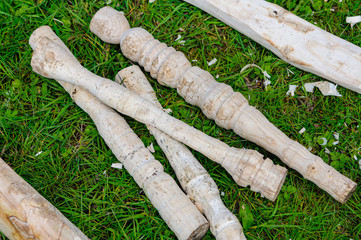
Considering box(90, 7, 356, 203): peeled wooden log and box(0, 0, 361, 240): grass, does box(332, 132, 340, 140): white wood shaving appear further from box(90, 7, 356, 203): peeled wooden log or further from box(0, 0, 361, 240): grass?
box(90, 7, 356, 203): peeled wooden log

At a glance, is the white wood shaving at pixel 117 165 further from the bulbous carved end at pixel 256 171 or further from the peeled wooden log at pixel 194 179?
the bulbous carved end at pixel 256 171

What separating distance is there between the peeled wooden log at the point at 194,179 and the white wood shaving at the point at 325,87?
1.17 meters

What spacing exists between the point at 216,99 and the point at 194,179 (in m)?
0.58

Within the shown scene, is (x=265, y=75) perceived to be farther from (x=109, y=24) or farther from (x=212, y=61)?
(x=109, y=24)

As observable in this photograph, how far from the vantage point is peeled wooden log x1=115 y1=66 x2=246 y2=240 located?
7.93ft

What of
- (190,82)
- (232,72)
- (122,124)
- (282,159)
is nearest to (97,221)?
(122,124)

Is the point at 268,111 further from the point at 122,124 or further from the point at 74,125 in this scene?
the point at 74,125

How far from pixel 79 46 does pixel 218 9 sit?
119cm

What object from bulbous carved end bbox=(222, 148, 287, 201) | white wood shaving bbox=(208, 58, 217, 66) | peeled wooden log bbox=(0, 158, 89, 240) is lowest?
peeled wooden log bbox=(0, 158, 89, 240)

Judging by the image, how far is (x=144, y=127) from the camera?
296cm

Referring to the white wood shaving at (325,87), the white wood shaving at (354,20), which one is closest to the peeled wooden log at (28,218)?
the white wood shaving at (325,87)

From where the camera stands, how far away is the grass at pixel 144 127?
108 inches

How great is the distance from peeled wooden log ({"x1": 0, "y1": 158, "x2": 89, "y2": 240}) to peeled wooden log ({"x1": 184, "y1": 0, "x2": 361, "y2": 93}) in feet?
6.50

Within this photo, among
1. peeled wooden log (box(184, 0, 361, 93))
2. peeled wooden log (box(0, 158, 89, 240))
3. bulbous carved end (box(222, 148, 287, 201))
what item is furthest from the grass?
peeled wooden log (box(0, 158, 89, 240))
